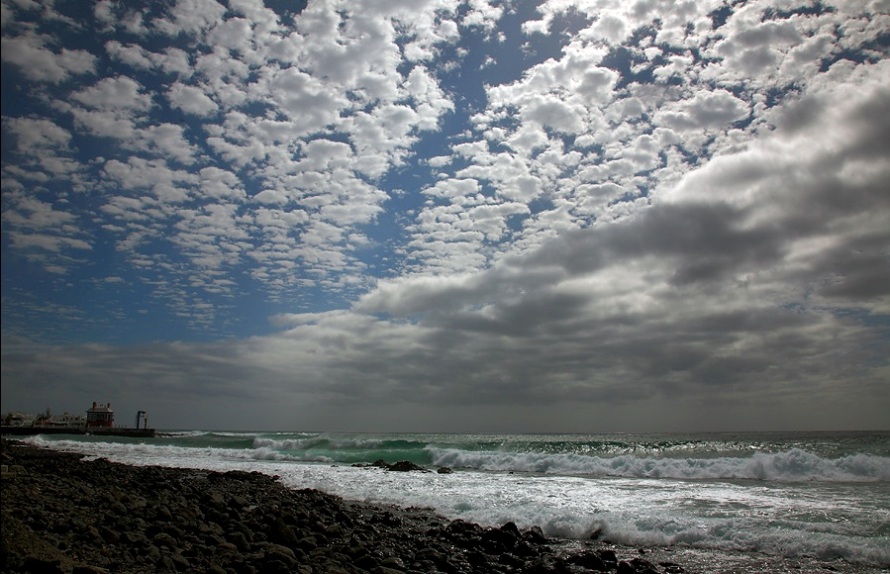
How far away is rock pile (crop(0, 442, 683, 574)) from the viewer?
23.3 feet

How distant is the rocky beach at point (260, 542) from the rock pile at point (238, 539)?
0.02m

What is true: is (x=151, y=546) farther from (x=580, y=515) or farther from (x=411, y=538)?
(x=580, y=515)

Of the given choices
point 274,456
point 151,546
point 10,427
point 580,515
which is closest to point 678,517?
point 580,515

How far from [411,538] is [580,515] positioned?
13.8ft

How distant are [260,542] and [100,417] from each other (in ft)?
256

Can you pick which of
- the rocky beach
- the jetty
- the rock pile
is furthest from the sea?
the jetty

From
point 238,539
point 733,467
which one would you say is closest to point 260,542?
point 238,539

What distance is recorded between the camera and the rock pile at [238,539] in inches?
279


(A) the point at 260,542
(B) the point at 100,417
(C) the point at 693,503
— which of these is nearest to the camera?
(A) the point at 260,542

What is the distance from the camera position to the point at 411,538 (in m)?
11.0

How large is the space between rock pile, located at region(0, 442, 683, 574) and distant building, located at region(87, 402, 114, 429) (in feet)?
231

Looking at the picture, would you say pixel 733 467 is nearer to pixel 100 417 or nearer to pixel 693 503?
pixel 693 503

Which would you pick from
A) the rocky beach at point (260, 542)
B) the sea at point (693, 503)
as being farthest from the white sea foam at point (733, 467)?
the rocky beach at point (260, 542)

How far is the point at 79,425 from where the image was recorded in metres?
75.1
